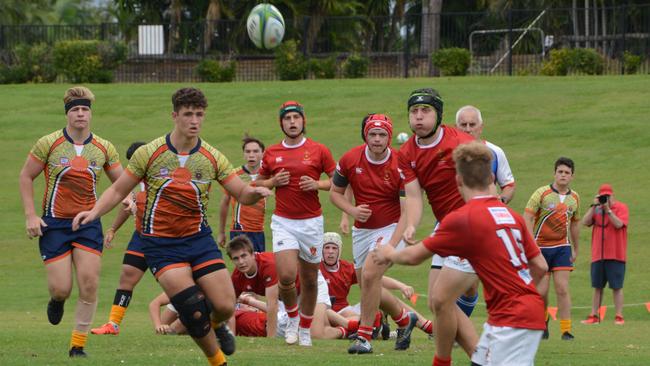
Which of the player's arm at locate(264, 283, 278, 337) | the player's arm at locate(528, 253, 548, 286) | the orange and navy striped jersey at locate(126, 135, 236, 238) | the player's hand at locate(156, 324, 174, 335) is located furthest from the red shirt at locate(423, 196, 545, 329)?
the player's hand at locate(156, 324, 174, 335)

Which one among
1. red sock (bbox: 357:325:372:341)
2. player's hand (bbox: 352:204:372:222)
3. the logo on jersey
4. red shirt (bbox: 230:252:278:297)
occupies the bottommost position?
red sock (bbox: 357:325:372:341)

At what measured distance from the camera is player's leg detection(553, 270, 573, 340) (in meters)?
14.4

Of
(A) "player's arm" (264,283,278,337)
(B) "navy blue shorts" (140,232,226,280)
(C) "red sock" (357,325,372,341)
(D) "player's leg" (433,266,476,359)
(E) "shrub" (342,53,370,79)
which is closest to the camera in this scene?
(D) "player's leg" (433,266,476,359)

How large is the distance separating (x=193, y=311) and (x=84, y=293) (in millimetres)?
2160

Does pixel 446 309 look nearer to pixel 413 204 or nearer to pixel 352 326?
pixel 413 204

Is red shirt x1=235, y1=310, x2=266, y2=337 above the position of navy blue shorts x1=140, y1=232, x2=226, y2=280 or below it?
below

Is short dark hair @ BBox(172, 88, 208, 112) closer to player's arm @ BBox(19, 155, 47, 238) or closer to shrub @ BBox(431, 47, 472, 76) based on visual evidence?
player's arm @ BBox(19, 155, 47, 238)

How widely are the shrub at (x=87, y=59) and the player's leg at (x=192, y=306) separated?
3249 centimetres

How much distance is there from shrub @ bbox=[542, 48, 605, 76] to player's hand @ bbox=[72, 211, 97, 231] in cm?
3101

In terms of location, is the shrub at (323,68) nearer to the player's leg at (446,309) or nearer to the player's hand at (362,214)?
the player's hand at (362,214)

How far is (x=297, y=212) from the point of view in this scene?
39.2 feet

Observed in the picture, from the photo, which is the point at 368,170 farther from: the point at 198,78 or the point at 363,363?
the point at 198,78

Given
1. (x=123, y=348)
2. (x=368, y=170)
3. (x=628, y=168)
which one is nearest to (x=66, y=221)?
(x=123, y=348)

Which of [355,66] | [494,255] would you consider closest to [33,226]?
[494,255]
